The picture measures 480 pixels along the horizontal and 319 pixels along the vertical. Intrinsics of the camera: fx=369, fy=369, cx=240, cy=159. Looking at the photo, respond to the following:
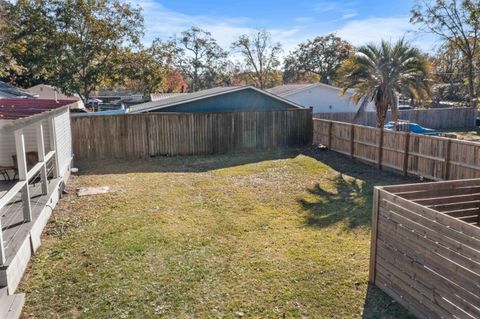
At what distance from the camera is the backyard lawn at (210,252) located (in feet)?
15.9

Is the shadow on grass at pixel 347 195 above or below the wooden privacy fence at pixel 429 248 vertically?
below

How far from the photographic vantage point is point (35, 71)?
932 inches

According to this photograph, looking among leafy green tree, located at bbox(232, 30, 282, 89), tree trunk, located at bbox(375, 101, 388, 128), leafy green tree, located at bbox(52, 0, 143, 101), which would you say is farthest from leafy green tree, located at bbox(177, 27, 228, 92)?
tree trunk, located at bbox(375, 101, 388, 128)

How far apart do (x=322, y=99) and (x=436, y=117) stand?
27.0 feet

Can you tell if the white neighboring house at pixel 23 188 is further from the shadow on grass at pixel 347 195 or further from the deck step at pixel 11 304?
the shadow on grass at pixel 347 195

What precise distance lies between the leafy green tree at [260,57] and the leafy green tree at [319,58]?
1.89 m

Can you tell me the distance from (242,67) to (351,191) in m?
42.3

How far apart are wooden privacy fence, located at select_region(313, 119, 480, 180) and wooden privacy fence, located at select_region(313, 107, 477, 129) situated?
10846mm

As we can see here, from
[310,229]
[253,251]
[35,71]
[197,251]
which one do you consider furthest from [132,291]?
[35,71]

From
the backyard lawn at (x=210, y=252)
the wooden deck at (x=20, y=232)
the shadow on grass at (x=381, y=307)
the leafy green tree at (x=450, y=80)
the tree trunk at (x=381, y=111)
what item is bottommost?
the shadow on grass at (x=381, y=307)

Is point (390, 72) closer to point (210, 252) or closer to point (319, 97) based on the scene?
point (210, 252)

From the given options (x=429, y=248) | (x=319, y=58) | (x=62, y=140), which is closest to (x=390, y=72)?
(x=429, y=248)

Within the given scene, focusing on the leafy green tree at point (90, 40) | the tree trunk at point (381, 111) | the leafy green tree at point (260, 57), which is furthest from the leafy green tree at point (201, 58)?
the tree trunk at point (381, 111)

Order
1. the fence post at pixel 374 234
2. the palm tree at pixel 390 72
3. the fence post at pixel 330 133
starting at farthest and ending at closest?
the fence post at pixel 330 133 < the palm tree at pixel 390 72 < the fence post at pixel 374 234
